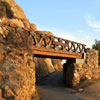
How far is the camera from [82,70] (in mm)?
14656

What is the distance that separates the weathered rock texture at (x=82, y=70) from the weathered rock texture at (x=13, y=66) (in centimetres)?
624

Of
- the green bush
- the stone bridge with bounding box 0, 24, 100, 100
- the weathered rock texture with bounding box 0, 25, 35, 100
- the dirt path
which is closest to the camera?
the weathered rock texture with bounding box 0, 25, 35, 100

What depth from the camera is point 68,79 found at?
14.9 metres

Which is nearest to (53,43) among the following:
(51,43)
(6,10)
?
(51,43)

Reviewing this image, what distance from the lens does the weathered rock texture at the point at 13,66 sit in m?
5.36

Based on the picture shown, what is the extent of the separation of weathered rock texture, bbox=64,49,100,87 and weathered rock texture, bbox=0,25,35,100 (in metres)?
6.24

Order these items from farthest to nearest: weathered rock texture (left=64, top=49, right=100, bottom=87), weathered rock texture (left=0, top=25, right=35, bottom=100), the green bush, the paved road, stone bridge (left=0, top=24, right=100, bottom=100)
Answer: the green bush
weathered rock texture (left=64, top=49, right=100, bottom=87)
the paved road
stone bridge (left=0, top=24, right=100, bottom=100)
weathered rock texture (left=0, top=25, right=35, bottom=100)

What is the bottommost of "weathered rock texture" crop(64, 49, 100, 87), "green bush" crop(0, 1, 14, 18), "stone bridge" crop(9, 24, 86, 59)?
"weathered rock texture" crop(64, 49, 100, 87)

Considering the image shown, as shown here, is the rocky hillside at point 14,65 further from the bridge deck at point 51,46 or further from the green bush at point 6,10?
the green bush at point 6,10

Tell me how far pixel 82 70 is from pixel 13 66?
9.89 meters

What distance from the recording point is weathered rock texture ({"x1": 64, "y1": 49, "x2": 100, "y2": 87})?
46.0 feet

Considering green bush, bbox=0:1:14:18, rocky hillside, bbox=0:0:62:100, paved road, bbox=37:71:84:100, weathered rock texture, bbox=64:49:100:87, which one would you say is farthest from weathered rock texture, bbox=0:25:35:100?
green bush, bbox=0:1:14:18

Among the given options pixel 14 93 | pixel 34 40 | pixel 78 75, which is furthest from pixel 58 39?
pixel 14 93

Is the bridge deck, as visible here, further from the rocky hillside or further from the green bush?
the green bush
